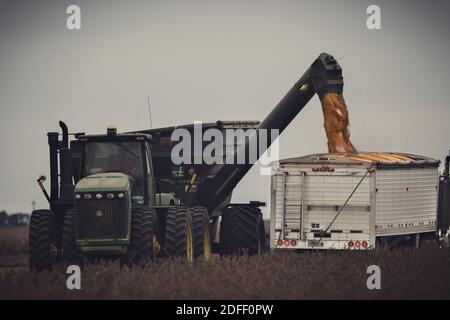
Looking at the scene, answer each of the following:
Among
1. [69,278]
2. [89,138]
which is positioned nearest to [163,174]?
[89,138]

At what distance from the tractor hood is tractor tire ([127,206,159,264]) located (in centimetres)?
64

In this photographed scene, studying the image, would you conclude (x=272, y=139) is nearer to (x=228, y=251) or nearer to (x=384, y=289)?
(x=228, y=251)

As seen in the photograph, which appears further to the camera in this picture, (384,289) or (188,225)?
(188,225)

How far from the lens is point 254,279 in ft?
73.2

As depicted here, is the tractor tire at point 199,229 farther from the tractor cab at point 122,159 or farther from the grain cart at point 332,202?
the grain cart at point 332,202

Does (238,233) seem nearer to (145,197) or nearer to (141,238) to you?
(145,197)

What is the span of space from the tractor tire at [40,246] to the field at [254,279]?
0.65m

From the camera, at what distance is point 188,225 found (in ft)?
82.0

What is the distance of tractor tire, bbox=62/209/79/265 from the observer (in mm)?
23969

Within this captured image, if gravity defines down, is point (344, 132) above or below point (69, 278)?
above

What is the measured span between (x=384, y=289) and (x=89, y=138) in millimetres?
7191

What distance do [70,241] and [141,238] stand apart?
1.40 metres
